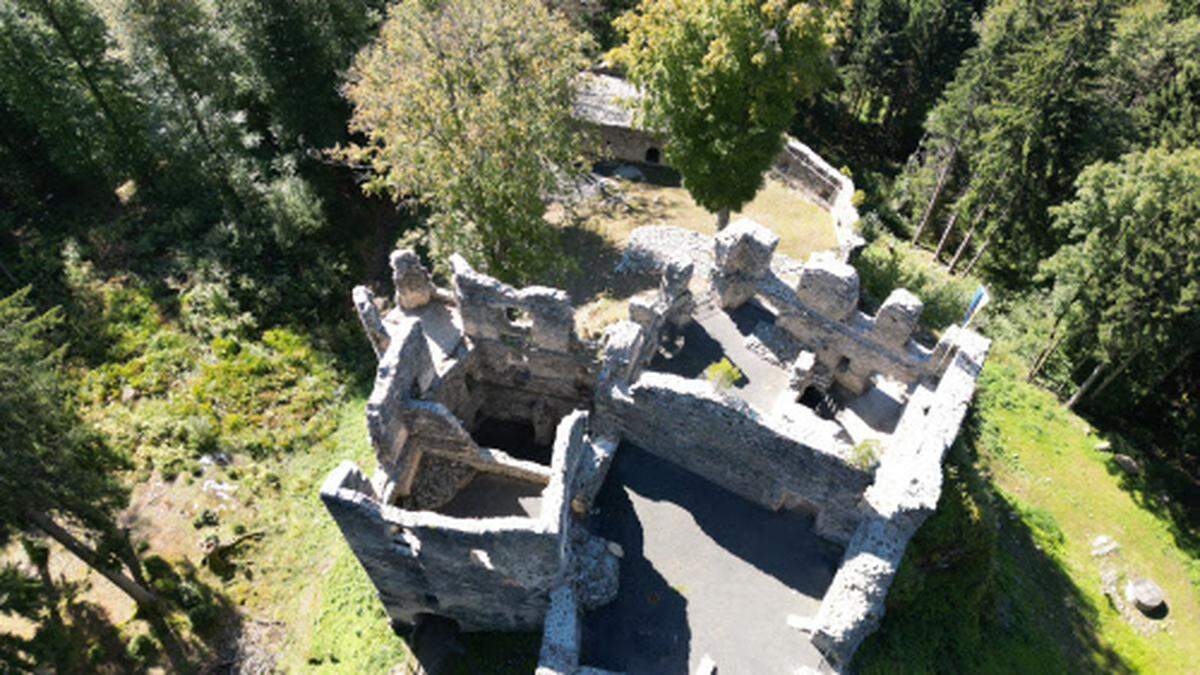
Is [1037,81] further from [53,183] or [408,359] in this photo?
[53,183]

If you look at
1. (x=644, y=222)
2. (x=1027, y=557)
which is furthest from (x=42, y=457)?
(x=1027, y=557)

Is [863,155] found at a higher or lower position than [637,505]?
higher

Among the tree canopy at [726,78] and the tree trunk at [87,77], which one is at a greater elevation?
the tree canopy at [726,78]

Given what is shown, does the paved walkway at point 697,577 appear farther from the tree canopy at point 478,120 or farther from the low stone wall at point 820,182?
the low stone wall at point 820,182

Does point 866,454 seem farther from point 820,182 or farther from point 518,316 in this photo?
point 820,182

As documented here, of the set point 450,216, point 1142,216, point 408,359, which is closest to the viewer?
point 408,359

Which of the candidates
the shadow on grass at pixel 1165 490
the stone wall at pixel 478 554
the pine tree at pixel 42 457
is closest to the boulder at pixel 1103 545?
the shadow on grass at pixel 1165 490

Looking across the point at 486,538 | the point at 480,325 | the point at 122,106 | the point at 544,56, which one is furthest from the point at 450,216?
the point at 122,106
